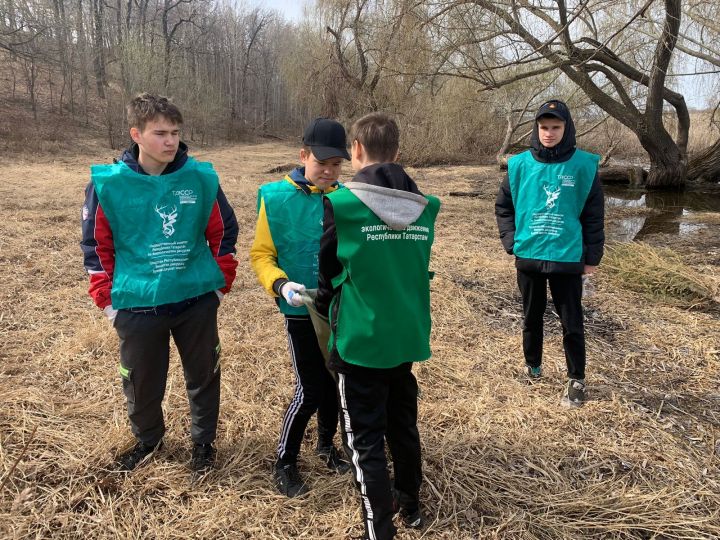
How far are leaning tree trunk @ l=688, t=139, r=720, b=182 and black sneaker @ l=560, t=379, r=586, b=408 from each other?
47.4ft

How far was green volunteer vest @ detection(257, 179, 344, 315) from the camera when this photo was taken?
211cm

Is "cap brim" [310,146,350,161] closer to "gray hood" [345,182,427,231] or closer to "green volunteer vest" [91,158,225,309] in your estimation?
"gray hood" [345,182,427,231]

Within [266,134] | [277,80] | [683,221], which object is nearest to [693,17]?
[683,221]

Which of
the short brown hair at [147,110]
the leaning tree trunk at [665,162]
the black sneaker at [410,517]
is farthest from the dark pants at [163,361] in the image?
the leaning tree trunk at [665,162]

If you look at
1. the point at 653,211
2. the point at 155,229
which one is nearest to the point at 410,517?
the point at 155,229

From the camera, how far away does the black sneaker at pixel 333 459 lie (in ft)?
7.92

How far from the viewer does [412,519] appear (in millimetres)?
2102

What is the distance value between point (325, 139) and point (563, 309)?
1.88m

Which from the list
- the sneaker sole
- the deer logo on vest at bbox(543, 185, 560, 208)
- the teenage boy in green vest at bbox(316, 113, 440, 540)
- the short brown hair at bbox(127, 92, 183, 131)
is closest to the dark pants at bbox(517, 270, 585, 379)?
the sneaker sole

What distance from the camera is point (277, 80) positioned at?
4575 cm

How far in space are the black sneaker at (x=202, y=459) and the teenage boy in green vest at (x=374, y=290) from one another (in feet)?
2.99

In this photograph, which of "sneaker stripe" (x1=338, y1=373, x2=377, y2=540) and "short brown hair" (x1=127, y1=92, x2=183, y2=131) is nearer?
"sneaker stripe" (x1=338, y1=373, x2=377, y2=540)

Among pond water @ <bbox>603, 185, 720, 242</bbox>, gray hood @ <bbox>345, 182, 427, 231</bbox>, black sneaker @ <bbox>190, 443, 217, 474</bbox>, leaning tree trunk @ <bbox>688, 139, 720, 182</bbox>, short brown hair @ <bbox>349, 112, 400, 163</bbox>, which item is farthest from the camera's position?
leaning tree trunk @ <bbox>688, 139, 720, 182</bbox>

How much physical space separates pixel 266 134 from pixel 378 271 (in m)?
38.8
